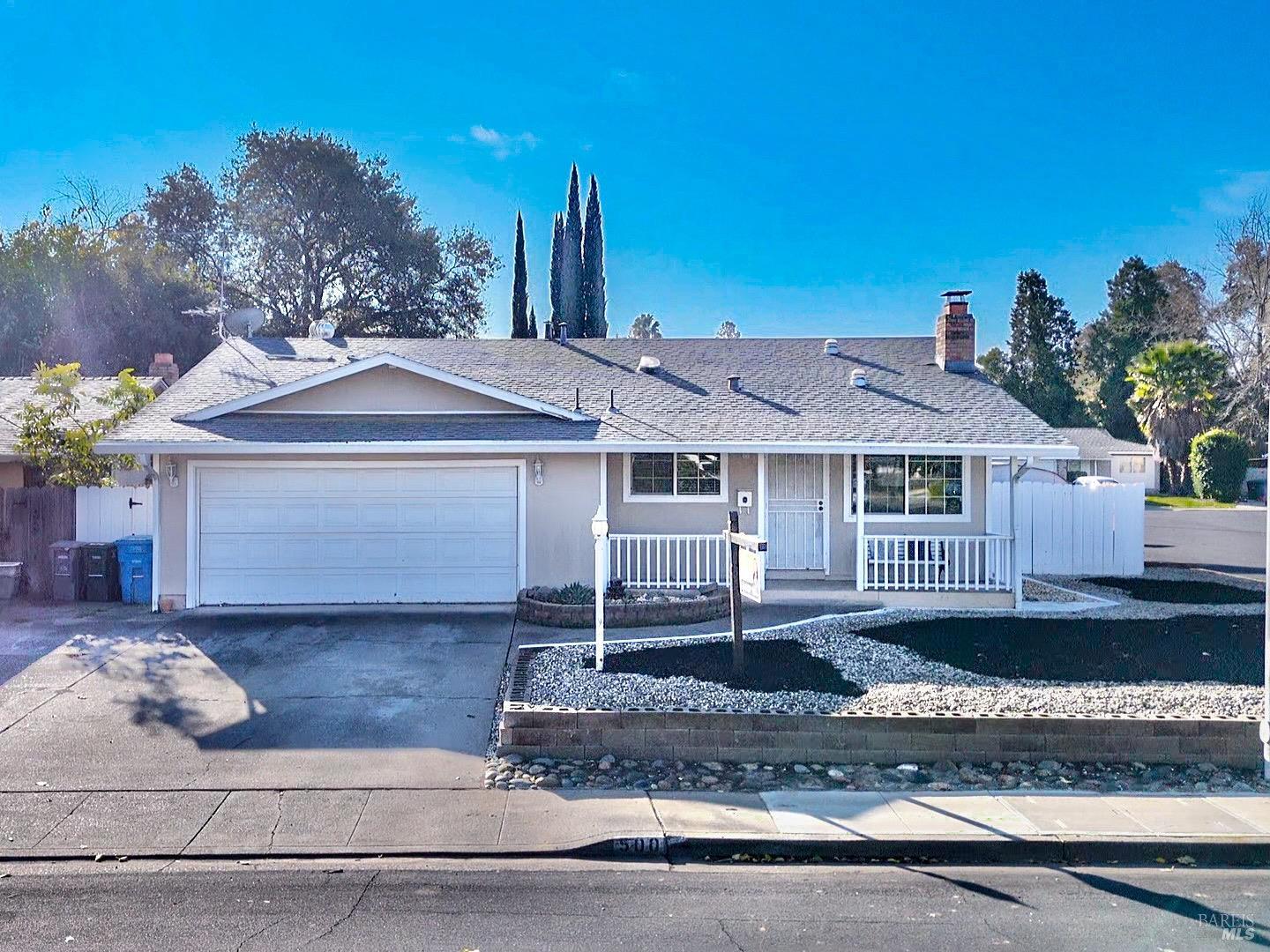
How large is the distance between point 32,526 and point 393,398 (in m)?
5.77

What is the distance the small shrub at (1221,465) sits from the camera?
36875 mm

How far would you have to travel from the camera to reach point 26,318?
2859 cm

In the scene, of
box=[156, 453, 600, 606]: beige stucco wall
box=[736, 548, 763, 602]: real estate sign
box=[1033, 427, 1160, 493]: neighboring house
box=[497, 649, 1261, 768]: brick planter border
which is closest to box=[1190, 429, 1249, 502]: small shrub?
box=[1033, 427, 1160, 493]: neighboring house

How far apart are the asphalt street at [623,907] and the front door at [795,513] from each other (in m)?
7.98

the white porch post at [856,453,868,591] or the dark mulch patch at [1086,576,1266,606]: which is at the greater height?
the white porch post at [856,453,868,591]

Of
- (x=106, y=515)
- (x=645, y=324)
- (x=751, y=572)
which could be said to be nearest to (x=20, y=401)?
(x=106, y=515)

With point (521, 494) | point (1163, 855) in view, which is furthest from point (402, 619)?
point (1163, 855)

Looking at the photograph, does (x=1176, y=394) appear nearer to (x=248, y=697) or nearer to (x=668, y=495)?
(x=668, y=495)

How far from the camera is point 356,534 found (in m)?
12.0

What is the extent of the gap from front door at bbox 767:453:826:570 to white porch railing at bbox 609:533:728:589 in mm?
989

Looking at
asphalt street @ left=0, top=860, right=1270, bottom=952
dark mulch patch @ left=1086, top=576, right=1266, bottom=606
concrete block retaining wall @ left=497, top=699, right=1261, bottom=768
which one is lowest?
asphalt street @ left=0, top=860, right=1270, bottom=952

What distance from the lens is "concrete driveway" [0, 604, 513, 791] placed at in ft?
21.4

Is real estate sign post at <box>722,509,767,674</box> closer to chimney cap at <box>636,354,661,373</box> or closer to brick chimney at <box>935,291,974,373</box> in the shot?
chimney cap at <box>636,354,661,373</box>

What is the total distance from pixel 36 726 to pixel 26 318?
88.4 ft
